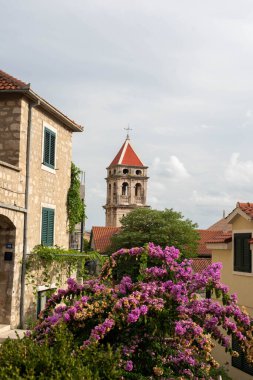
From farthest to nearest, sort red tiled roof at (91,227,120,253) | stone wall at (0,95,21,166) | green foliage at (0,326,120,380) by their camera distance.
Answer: red tiled roof at (91,227,120,253)
stone wall at (0,95,21,166)
green foliage at (0,326,120,380)

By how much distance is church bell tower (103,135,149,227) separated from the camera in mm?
81831

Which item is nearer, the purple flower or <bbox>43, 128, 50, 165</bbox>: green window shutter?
the purple flower

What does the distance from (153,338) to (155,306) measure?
66cm

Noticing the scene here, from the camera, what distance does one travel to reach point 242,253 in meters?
14.7

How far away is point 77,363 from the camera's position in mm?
6348

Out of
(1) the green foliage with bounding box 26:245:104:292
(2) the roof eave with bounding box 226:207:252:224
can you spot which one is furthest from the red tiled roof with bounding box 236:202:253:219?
(1) the green foliage with bounding box 26:245:104:292

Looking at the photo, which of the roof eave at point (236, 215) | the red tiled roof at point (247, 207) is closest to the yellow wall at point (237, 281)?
the roof eave at point (236, 215)

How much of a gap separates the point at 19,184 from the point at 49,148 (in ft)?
9.01

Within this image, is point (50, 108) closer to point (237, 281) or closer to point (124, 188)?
point (237, 281)

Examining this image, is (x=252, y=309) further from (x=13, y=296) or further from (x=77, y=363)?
(x=77, y=363)

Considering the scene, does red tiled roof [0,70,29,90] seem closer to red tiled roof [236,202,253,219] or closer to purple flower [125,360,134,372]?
red tiled roof [236,202,253,219]

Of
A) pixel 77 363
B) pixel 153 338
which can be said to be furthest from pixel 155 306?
pixel 77 363

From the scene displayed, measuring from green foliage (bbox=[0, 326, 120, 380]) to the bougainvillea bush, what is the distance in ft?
2.05

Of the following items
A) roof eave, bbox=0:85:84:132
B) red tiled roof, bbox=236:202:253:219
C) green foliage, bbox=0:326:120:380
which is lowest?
green foliage, bbox=0:326:120:380
